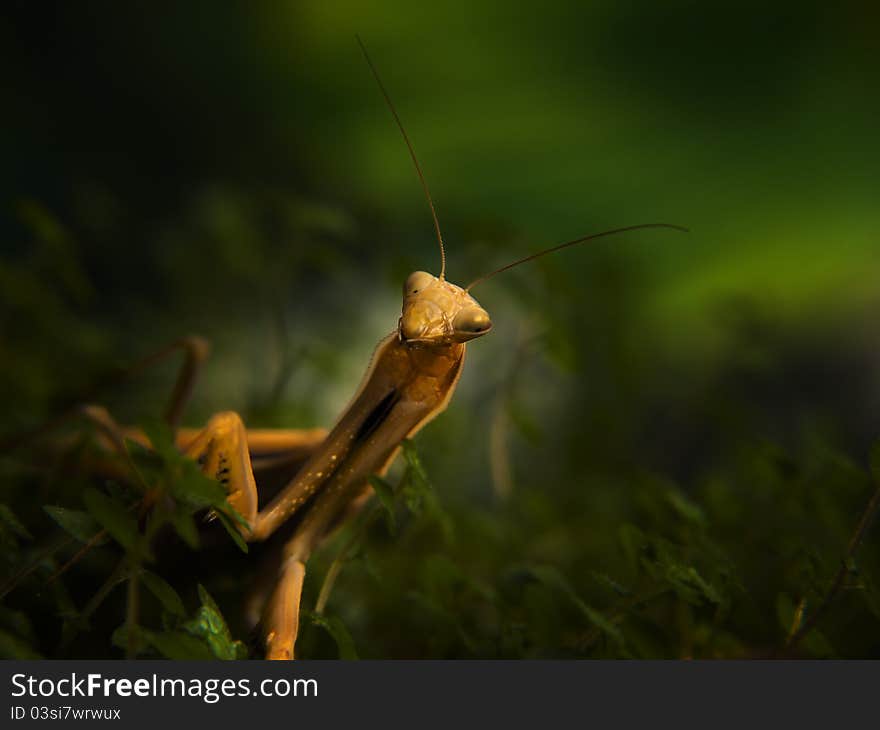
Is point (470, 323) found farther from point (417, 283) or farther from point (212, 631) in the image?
point (212, 631)

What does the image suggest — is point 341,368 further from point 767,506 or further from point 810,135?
point 810,135

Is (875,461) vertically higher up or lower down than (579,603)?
higher up

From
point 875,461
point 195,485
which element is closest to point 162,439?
point 195,485

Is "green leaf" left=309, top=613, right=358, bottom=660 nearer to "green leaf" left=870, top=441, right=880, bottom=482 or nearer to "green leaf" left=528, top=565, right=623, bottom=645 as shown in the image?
"green leaf" left=528, top=565, right=623, bottom=645

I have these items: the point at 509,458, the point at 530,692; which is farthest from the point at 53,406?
the point at 509,458

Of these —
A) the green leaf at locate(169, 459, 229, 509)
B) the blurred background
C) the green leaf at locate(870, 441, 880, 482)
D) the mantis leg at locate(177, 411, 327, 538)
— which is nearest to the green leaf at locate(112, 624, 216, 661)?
the green leaf at locate(169, 459, 229, 509)

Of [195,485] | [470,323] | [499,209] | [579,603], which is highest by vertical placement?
[499,209]
